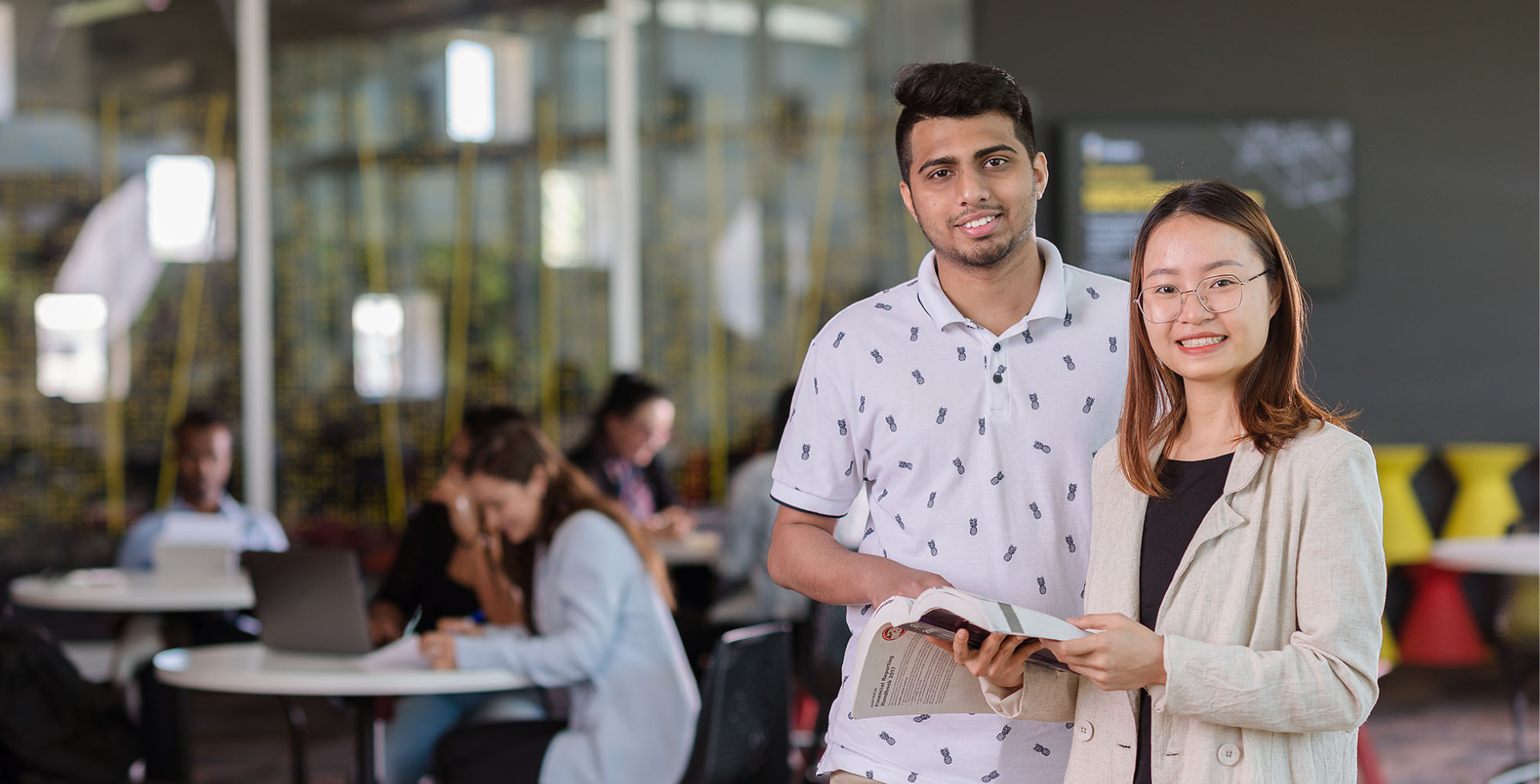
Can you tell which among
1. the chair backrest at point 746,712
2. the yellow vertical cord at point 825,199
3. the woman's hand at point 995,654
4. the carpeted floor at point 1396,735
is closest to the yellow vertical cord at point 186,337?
the carpeted floor at point 1396,735

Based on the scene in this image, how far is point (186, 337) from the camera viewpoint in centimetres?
647

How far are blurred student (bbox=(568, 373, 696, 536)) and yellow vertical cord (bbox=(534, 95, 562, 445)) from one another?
3.85 feet

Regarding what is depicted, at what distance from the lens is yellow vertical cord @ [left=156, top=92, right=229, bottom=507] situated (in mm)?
6457

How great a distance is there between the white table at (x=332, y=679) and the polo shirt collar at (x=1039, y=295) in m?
1.59

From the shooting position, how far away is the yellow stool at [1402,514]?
20.5 feet

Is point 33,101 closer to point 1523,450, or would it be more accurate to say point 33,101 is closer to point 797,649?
point 797,649

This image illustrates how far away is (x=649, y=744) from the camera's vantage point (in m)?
3.12

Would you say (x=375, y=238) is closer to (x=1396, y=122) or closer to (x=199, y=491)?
(x=199, y=491)

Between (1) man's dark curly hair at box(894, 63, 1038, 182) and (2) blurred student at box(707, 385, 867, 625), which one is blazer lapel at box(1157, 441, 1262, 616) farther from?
(2) blurred student at box(707, 385, 867, 625)

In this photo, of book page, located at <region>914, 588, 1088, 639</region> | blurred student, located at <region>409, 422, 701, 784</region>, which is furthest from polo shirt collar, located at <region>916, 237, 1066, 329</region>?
blurred student, located at <region>409, 422, 701, 784</region>

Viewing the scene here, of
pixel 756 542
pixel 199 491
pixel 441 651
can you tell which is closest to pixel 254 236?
pixel 199 491

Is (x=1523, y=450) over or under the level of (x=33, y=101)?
under

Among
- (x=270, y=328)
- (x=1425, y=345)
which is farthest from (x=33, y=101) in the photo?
(x=1425, y=345)

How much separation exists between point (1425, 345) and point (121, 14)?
642 centimetres
